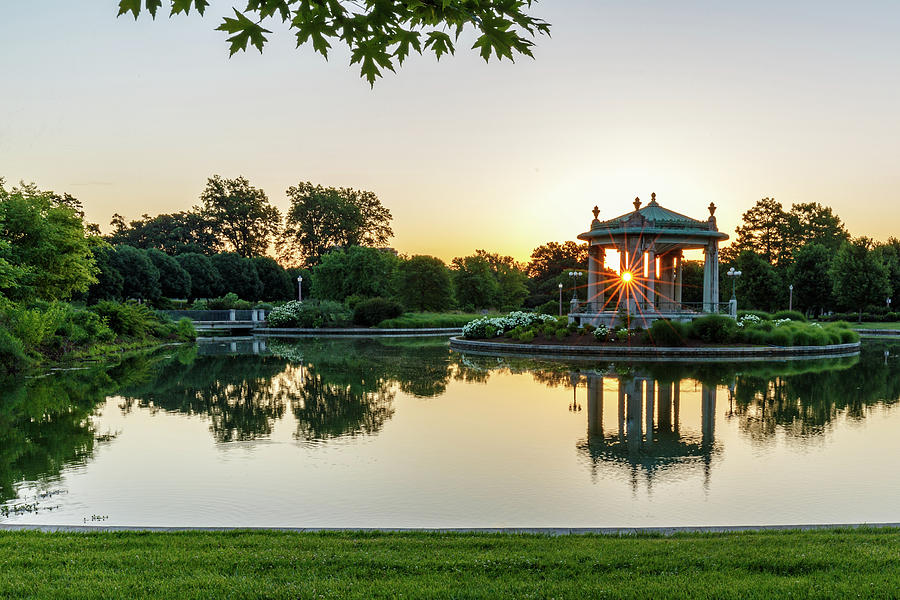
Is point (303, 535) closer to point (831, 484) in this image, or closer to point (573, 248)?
point (831, 484)

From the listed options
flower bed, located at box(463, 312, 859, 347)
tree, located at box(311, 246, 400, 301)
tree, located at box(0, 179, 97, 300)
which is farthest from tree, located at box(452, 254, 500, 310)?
tree, located at box(0, 179, 97, 300)

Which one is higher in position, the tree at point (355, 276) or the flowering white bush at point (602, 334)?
the tree at point (355, 276)

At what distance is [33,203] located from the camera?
25.3m

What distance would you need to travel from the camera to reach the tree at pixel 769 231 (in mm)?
69500

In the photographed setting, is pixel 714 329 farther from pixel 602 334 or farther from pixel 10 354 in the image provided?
pixel 10 354

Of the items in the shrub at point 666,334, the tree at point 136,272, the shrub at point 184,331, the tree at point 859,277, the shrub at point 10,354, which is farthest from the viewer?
the tree at point 136,272

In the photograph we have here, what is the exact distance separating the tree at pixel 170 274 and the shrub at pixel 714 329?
1850 inches

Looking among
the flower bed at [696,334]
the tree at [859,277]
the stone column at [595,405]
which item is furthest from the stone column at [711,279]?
the tree at [859,277]

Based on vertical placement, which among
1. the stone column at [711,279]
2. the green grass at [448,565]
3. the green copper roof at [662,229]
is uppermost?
the green copper roof at [662,229]

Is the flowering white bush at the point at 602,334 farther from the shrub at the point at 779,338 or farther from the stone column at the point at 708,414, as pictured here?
the stone column at the point at 708,414

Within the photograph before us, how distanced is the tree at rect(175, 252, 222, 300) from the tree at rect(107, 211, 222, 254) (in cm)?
743

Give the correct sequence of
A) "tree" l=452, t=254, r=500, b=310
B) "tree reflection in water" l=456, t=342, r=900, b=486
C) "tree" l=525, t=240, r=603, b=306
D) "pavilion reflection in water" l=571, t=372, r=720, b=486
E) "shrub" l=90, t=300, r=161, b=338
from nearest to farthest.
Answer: "pavilion reflection in water" l=571, t=372, r=720, b=486 < "tree reflection in water" l=456, t=342, r=900, b=486 < "shrub" l=90, t=300, r=161, b=338 < "tree" l=452, t=254, r=500, b=310 < "tree" l=525, t=240, r=603, b=306

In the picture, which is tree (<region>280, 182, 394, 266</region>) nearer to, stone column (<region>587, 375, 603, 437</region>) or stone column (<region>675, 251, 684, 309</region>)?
stone column (<region>675, 251, 684, 309</region>)

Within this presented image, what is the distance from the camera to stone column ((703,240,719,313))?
30.5 m
